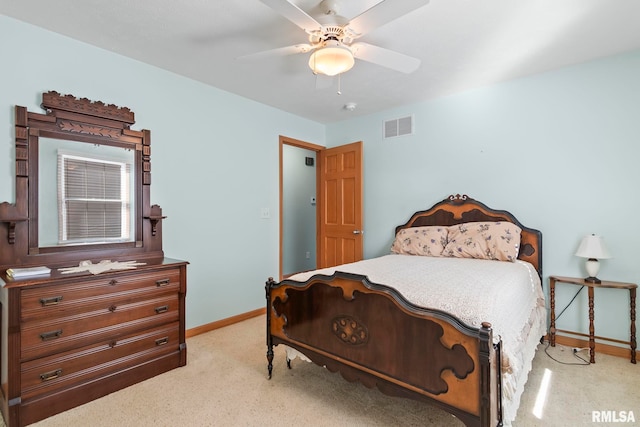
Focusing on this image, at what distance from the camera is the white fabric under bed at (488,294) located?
4.90 ft

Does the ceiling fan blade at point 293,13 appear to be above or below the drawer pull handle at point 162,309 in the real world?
above

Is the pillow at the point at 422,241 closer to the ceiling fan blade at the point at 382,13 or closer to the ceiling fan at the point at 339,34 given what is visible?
the ceiling fan at the point at 339,34

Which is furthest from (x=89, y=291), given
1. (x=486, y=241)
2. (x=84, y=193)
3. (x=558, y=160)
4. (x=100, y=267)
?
(x=558, y=160)

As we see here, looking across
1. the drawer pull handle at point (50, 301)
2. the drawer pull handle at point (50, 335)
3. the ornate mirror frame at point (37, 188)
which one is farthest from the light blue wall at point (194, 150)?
the drawer pull handle at point (50, 335)

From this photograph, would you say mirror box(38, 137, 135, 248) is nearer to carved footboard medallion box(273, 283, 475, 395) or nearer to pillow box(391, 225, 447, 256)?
carved footboard medallion box(273, 283, 475, 395)

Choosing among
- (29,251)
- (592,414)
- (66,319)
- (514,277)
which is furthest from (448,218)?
(29,251)

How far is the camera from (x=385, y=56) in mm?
2055

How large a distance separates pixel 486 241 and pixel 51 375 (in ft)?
10.9

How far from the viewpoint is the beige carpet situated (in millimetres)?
1774

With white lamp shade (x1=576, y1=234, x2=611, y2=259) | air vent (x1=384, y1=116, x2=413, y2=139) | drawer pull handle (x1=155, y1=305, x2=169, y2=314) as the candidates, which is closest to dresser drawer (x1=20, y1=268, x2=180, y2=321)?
drawer pull handle (x1=155, y1=305, x2=169, y2=314)

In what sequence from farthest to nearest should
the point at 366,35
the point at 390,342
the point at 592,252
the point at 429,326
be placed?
the point at 592,252
the point at 366,35
the point at 390,342
the point at 429,326

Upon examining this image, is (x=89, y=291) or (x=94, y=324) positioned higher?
(x=89, y=291)

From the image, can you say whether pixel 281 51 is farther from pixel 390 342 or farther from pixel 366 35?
pixel 390 342

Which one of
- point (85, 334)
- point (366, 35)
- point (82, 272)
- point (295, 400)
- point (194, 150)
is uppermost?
point (366, 35)
